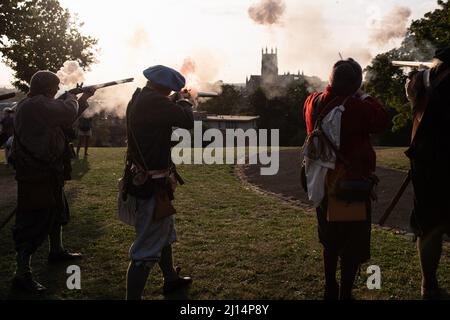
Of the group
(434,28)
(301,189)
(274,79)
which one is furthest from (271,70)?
(301,189)

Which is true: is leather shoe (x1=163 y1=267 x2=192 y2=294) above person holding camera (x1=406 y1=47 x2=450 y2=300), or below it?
below

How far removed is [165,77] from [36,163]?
1.78 meters

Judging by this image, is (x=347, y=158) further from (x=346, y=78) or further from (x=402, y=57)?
(x=402, y=57)

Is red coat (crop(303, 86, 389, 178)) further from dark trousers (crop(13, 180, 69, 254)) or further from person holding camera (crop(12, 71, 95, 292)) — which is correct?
dark trousers (crop(13, 180, 69, 254))

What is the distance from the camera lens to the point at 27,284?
482cm

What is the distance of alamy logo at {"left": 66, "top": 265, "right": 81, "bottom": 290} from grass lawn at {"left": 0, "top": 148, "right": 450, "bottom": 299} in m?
0.06

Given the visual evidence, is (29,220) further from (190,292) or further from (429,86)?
(429,86)

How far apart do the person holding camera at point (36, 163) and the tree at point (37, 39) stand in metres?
15.6

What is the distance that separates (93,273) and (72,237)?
63.1 inches

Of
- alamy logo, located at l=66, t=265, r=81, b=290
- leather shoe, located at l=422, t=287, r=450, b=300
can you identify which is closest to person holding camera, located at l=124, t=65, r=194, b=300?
alamy logo, located at l=66, t=265, r=81, b=290

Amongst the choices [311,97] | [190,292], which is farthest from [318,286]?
[311,97]

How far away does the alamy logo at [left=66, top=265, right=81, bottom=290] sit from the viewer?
503cm

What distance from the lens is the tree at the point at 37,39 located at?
18609 mm
